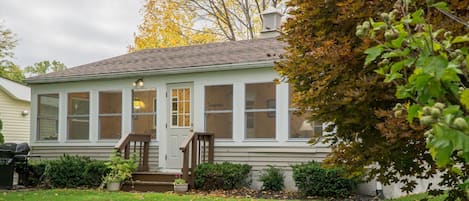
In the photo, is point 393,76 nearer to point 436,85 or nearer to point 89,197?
point 436,85

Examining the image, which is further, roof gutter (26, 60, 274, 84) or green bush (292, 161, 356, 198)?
roof gutter (26, 60, 274, 84)

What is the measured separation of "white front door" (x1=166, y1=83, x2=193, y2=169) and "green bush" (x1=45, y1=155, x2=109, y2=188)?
1472 mm

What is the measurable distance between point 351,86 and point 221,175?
6383 millimetres

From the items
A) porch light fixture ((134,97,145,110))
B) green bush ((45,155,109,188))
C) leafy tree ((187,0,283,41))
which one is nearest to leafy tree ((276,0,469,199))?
green bush ((45,155,109,188))

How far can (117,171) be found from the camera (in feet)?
34.6

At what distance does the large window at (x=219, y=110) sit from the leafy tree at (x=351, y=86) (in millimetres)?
6475

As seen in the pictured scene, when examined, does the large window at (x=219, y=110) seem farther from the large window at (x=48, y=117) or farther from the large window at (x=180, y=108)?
the large window at (x=48, y=117)

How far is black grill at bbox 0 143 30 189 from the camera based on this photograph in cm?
1068

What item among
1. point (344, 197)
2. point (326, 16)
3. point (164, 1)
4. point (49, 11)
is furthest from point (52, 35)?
point (326, 16)

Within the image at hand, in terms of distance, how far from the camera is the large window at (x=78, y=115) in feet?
41.6

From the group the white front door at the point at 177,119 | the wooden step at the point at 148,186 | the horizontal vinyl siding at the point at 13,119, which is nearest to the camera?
the wooden step at the point at 148,186

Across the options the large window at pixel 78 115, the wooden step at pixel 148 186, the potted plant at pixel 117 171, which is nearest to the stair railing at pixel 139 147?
the potted plant at pixel 117 171

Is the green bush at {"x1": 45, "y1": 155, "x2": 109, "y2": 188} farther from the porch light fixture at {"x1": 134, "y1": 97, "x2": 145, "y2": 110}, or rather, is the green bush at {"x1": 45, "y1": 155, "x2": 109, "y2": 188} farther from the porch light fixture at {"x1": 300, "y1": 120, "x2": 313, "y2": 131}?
the porch light fixture at {"x1": 300, "y1": 120, "x2": 313, "y2": 131}

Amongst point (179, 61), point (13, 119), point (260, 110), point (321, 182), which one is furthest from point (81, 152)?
point (13, 119)
